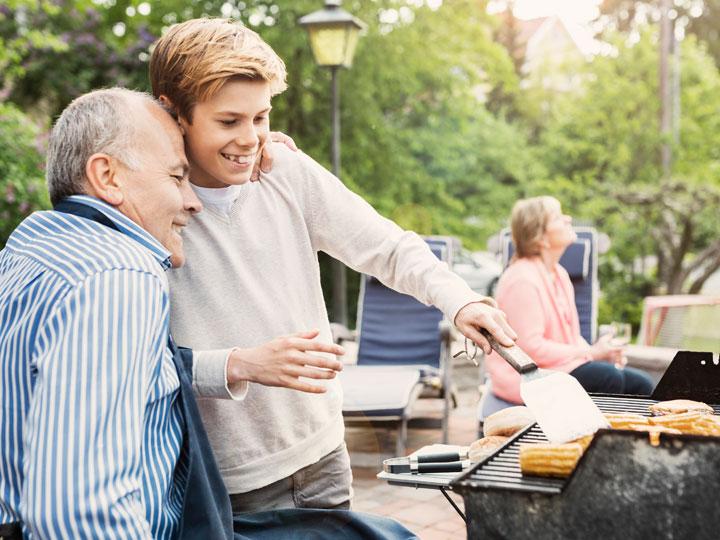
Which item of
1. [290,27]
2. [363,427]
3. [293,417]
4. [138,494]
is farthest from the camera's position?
[290,27]

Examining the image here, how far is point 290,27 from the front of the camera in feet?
41.6

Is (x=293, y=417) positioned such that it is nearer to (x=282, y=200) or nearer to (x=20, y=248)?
(x=282, y=200)

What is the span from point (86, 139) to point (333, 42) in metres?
7.01

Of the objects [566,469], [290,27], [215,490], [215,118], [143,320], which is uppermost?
[290,27]

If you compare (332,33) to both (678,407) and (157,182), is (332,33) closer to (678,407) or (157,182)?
(678,407)

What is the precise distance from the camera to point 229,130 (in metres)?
1.98

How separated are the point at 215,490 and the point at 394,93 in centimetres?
1246

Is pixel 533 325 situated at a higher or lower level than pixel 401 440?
higher

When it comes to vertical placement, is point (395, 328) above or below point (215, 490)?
below

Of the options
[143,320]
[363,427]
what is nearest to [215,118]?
[143,320]

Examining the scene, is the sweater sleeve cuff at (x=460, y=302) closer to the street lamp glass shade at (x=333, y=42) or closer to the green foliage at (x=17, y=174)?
the street lamp glass shade at (x=333, y=42)

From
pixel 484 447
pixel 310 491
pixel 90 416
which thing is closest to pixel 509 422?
pixel 484 447

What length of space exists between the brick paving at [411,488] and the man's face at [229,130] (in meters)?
2.89

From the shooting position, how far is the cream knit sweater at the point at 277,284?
202 centimetres
